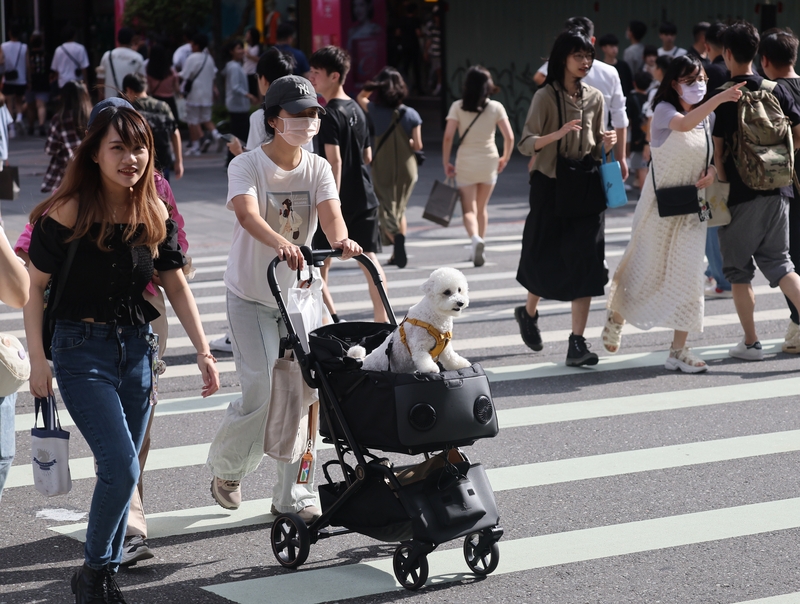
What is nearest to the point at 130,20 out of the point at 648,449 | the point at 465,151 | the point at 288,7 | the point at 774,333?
the point at 288,7

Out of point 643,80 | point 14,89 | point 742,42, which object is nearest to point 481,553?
point 742,42

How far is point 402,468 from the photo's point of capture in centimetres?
455

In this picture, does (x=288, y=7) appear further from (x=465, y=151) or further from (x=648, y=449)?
(x=648, y=449)

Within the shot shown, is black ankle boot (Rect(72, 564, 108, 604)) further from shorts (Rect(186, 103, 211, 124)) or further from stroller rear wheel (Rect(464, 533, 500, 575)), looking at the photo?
shorts (Rect(186, 103, 211, 124))

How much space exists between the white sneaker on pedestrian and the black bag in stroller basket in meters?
1.05

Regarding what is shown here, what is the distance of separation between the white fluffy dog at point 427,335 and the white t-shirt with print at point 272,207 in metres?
0.76

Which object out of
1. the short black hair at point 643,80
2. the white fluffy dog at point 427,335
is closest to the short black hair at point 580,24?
the white fluffy dog at point 427,335

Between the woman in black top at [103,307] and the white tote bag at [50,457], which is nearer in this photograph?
the woman in black top at [103,307]

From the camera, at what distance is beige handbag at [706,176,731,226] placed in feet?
26.8

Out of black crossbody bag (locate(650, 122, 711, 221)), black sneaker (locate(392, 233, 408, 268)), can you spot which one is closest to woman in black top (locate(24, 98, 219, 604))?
black crossbody bag (locate(650, 122, 711, 221))

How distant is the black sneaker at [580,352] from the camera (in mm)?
8133

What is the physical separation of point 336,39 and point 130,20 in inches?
226

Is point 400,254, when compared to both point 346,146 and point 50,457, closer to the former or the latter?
point 346,146

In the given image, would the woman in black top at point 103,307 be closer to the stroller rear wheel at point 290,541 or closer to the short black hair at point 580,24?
the stroller rear wheel at point 290,541
